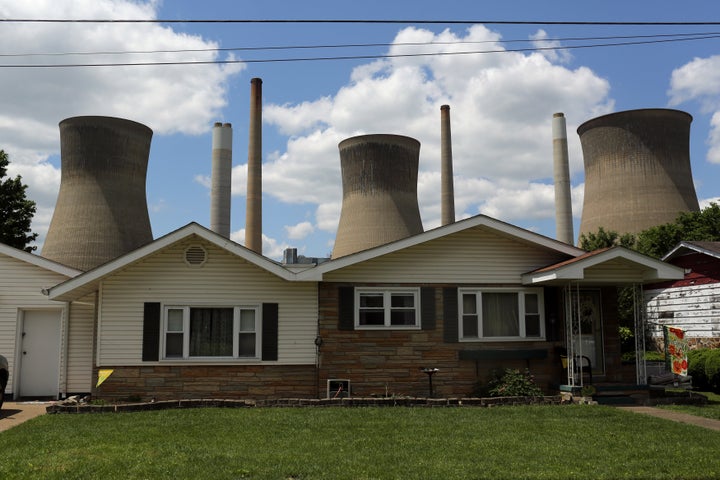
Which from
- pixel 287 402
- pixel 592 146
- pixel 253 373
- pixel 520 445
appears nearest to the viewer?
pixel 520 445

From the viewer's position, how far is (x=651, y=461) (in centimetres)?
795

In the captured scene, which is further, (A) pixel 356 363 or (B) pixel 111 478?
(A) pixel 356 363

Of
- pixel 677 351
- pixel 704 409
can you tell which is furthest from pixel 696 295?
pixel 704 409

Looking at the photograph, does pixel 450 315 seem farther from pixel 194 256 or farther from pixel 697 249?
pixel 697 249

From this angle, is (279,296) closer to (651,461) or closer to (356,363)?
(356,363)

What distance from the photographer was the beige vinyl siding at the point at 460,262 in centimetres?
1489

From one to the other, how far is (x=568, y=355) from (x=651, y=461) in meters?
6.55

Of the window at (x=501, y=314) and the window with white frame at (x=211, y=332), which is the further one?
the window at (x=501, y=314)

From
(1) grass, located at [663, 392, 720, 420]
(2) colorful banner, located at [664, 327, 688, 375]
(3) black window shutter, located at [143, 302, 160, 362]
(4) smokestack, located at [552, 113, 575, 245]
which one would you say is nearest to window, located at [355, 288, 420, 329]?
(3) black window shutter, located at [143, 302, 160, 362]

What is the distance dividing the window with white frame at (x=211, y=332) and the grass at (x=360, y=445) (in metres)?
2.52

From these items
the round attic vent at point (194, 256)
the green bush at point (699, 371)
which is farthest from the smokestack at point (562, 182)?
the round attic vent at point (194, 256)

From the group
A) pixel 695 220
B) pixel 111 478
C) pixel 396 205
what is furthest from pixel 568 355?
pixel 396 205

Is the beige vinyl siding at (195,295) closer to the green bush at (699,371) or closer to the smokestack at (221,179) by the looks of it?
the green bush at (699,371)

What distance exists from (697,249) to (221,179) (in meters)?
30.1
